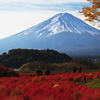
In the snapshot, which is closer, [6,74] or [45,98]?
[45,98]

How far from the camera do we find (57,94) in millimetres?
9188

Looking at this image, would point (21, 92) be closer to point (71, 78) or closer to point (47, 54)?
point (71, 78)

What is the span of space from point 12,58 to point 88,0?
67.8 metres

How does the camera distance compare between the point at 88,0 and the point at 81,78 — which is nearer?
the point at 81,78

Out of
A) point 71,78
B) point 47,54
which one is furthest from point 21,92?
point 47,54

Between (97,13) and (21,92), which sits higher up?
(97,13)

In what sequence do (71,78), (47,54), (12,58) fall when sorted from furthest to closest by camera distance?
(47,54)
(12,58)
(71,78)

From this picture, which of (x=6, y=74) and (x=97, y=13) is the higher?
(x=97, y=13)

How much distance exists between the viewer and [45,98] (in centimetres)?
812

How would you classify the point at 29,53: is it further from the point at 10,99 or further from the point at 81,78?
the point at 10,99

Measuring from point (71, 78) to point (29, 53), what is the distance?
241ft

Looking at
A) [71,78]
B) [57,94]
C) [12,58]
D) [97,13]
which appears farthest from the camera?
[12,58]

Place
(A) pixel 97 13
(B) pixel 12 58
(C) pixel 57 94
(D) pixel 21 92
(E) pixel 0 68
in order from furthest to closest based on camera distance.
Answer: (B) pixel 12 58
(E) pixel 0 68
(A) pixel 97 13
(D) pixel 21 92
(C) pixel 57 94

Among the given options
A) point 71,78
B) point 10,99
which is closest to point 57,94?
point 10,99
